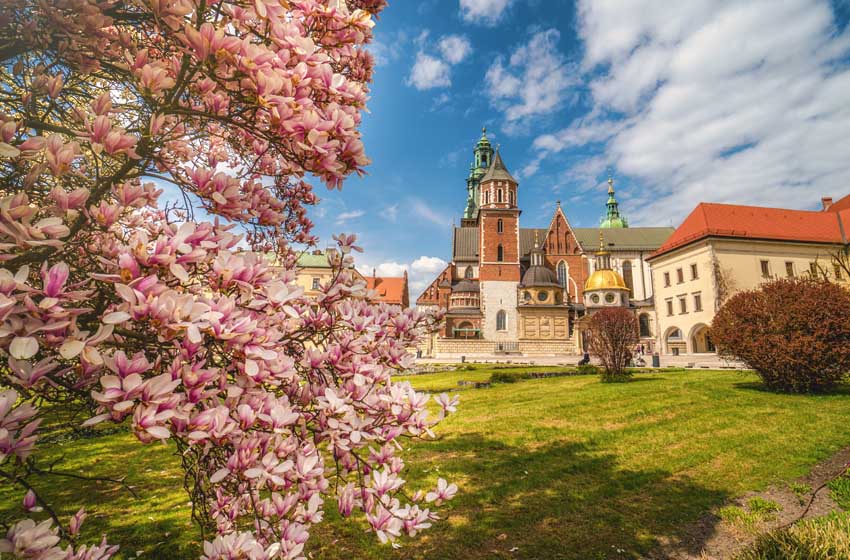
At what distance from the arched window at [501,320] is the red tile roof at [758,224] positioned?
17718 millimetres

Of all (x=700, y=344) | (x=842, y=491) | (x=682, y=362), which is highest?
(x=700, y=344)

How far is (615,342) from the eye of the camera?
49.1ft

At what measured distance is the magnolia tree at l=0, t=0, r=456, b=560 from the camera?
1188mm

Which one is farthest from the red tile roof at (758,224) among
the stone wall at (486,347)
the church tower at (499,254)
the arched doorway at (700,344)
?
the church tower at (499,254)

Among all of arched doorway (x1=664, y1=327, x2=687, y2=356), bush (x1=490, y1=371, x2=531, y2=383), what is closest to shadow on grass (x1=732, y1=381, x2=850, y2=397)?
bush (x1=490, y1=371, x2=531, y2=383)

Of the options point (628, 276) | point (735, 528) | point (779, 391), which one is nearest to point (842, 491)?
point (735, 528)

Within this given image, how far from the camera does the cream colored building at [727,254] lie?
32.6 meters

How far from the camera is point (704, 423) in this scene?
25.5 feet

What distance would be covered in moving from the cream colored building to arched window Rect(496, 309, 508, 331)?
15.7 metres

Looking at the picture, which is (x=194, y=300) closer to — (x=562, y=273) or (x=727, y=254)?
(x=727, y=254)

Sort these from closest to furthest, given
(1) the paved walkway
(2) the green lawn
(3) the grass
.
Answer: (2) the green lawn, (3) the grass, (1) the paved walkway

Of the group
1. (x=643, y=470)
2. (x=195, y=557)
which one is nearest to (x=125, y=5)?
(x=195, y=557)

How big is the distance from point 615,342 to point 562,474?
10943 millimetres

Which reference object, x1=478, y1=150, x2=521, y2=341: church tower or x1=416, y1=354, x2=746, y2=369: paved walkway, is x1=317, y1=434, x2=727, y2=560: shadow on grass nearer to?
x1=416, y1=354, x2=746, y2=369: paved walkway
